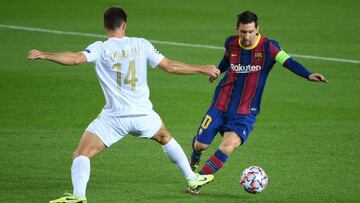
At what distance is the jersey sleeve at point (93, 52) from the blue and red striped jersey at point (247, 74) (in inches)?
78.6

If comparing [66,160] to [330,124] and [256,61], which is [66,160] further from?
[330,124]

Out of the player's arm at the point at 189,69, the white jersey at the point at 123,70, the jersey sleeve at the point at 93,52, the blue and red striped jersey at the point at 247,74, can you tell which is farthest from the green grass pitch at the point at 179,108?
the jersey sleeve at the point at 93,52

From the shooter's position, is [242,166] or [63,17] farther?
[63,17]

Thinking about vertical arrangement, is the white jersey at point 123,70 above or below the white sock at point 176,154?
above

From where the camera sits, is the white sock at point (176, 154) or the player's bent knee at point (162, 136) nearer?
the player's bent knee at point (162, 136)

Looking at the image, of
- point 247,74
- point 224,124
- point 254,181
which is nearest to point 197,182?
point 254,181

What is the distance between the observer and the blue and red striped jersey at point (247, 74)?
10539mm

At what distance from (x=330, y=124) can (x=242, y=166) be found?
123 inches

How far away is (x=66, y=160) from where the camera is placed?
38.7 ft

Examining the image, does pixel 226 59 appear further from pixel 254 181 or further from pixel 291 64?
pixel 254 181

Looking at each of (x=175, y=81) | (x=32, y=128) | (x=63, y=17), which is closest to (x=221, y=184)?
(x=32, y=128)

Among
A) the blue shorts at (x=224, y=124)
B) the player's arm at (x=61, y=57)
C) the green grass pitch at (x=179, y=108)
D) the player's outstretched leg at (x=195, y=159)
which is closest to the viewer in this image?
the player's arm at (x=61, y=57)

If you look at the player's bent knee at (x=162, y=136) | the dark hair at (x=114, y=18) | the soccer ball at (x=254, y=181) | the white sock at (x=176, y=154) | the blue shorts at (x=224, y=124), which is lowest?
the soccer ball at (x=254, y=181)

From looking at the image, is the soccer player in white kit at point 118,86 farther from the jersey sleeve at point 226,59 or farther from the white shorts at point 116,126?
the jersey sleeve at point 226,59
